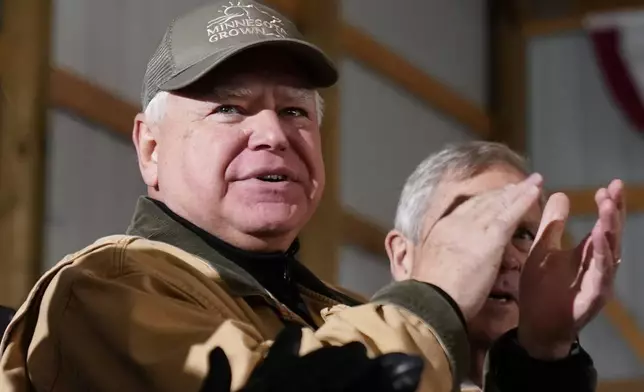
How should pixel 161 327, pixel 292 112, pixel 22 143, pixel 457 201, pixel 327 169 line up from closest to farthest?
pixel 161 327 → pixel 292 112 → pixel 457 201 → pixel 22 143 → pixel 327 169

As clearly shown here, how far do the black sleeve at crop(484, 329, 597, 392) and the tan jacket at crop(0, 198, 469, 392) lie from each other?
0.24m

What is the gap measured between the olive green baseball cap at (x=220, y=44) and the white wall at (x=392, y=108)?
300 centimetres

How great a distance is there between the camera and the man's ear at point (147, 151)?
136cm

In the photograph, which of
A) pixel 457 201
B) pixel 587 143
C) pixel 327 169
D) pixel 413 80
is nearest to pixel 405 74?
pixel 413 80

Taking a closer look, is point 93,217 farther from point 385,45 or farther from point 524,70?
point 524,70

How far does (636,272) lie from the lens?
5.18m

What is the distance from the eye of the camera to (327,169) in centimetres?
422

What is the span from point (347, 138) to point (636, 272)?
4.92 feet

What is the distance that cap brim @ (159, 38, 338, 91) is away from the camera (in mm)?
1242

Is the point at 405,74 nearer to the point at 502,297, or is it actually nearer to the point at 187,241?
the point at 502,297

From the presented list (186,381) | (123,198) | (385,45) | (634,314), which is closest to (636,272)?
(634,314)

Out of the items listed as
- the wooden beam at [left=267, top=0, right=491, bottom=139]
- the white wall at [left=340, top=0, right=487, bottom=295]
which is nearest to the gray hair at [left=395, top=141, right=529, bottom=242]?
the wooden beam at [left=267, top=0, right=491, bottom=139]

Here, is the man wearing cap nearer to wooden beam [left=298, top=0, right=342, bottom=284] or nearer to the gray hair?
the gray hair

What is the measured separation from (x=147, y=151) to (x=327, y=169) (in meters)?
2.86
